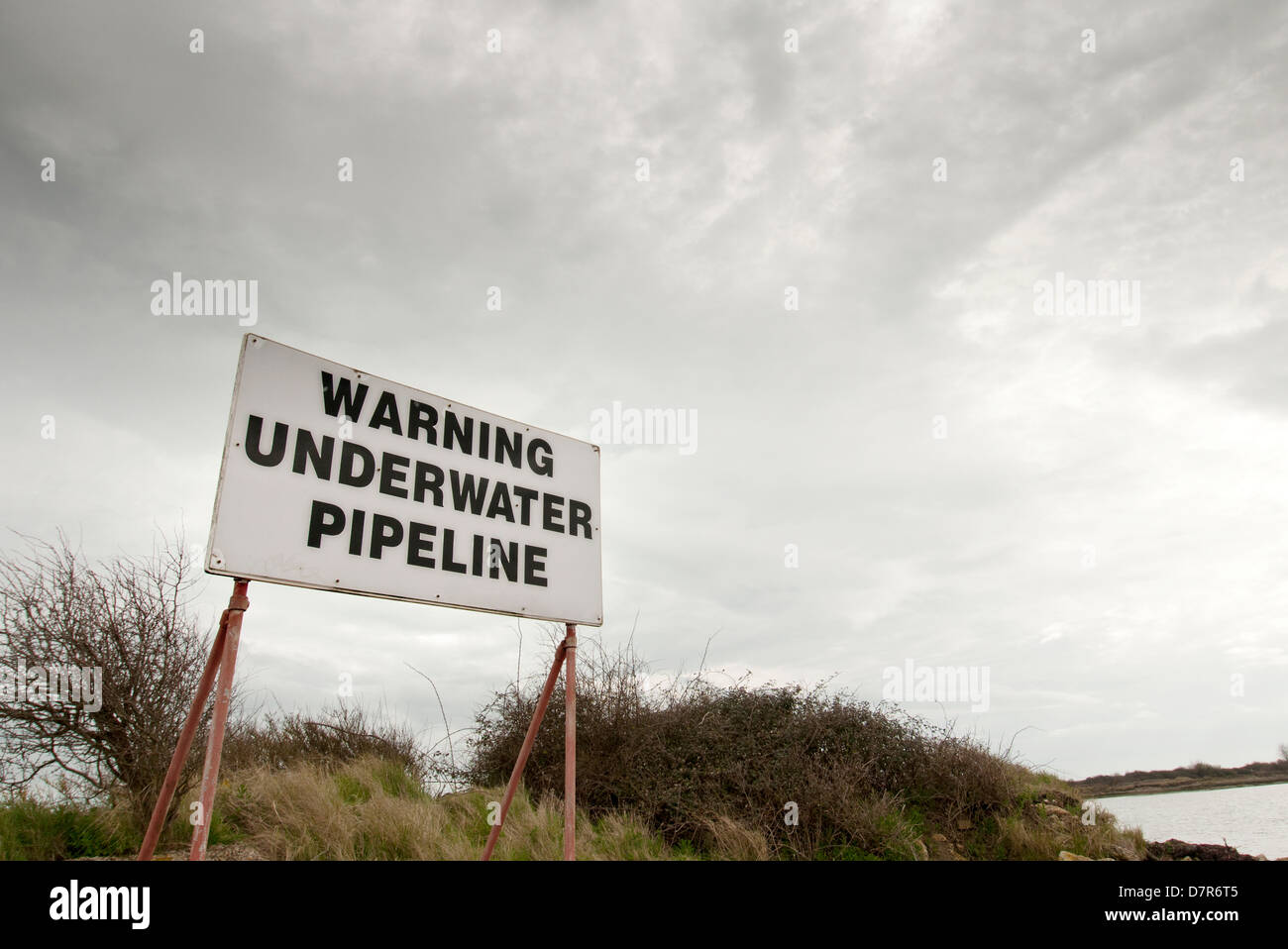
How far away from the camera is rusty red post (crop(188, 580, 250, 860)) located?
11.1 ft

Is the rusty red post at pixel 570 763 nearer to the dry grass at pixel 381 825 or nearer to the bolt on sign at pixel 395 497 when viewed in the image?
the bolt on sign at pixel 395 497

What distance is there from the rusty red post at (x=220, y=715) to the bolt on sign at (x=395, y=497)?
0.17m

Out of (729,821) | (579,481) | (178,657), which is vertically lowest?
(729,821)

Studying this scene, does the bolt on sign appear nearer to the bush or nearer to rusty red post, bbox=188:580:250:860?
rusty red post, bbox=188:580:250:860

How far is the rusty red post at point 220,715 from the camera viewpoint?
133 inches

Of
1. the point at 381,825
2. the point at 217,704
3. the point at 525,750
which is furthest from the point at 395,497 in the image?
the point at 381,825

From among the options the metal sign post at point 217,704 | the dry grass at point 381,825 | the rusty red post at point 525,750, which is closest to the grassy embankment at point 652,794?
the dry grass at point 381,825

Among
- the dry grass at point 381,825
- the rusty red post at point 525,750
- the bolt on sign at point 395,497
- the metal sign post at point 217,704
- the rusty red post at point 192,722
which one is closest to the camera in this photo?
the metal sign post at point 217,704

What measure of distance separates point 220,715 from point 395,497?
5.51ft
